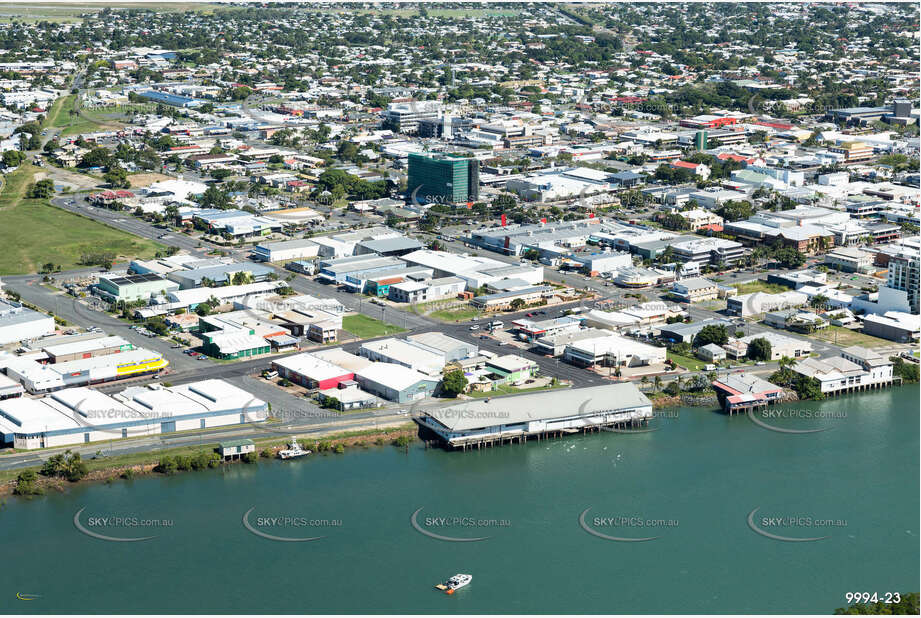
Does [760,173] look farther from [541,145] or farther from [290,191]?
[290,191]

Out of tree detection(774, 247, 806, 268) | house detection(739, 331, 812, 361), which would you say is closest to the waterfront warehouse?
house detection(739, 331, 812, 361)

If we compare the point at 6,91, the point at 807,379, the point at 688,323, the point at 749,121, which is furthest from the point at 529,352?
the point at 6,91

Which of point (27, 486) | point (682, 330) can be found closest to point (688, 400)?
point (682, 330)

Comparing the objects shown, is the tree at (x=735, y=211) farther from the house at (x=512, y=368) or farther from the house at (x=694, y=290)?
the house at (x=512, y=368)

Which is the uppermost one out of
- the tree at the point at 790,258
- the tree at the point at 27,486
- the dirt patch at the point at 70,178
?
the dirt patch at the point at 70,178

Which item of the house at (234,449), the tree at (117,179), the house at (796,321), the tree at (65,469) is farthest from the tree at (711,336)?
the tree at (117,179)

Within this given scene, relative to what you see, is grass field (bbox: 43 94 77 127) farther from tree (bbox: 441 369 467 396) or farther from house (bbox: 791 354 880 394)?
house (bbox: 791 354 880 394)
